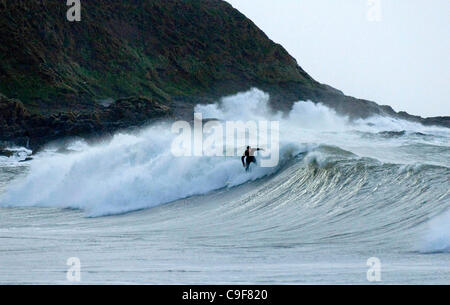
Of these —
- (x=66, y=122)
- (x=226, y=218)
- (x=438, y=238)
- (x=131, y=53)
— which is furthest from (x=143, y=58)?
(x=438, y=238)

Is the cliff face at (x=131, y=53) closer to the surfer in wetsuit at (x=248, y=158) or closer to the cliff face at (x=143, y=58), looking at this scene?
the cliff face at (x=143, y=58)

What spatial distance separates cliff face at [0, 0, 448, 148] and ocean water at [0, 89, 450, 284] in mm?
44957

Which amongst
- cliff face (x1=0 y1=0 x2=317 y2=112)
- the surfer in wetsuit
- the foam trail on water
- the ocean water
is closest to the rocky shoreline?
cliff face (x1=0 y1=0 x2=317 y2=112)

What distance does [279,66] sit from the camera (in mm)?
94500

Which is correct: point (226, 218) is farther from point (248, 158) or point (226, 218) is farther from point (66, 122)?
point (66, 122)

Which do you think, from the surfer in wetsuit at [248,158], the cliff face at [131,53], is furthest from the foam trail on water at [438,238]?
the cliff face at [131,53]

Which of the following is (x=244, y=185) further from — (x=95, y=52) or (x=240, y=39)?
(x=240, y=39)

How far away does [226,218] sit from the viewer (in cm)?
1780

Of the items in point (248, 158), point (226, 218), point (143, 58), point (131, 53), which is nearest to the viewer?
point (226, 218)

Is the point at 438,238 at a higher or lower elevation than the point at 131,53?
lower

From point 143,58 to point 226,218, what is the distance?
72171 millimetres

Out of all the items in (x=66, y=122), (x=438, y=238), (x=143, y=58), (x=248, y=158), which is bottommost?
(x=438, y=238)
